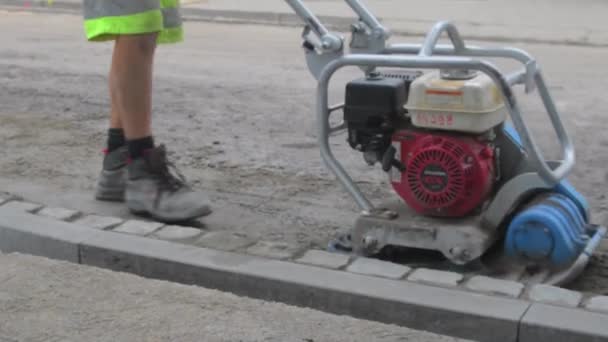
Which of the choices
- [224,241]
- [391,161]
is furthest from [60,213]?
[391,161]

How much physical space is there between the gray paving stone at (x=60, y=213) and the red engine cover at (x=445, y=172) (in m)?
1.51

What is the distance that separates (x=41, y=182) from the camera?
16.7 ft

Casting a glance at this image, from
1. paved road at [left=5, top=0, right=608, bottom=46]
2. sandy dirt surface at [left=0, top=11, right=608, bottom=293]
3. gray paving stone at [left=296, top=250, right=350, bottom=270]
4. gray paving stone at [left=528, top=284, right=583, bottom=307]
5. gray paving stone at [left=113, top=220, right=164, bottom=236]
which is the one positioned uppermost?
paved road at [left=5, top=0, right=608, bottom=46]

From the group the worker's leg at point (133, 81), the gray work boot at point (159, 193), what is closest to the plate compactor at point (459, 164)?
the gray work boot at point (159, 193)

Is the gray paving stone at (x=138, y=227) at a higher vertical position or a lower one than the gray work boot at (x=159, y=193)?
lower

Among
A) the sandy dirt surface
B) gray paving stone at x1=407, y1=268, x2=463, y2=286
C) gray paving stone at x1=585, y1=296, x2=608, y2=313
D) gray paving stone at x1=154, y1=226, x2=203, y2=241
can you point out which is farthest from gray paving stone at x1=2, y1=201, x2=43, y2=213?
gray paving stone at x1=585, y1=296, x2=608, y2=313

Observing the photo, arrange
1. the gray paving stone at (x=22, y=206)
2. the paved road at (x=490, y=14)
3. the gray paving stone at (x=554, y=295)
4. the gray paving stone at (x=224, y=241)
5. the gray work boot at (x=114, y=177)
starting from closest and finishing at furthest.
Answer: the gray paving stone at (x=554, y=295), the gray paving stone at (x=224, y=241), the gray paving stone at (x=22, y=206), the gray work boot at (x=114, y=177), the paved road at (x=490, y=14)

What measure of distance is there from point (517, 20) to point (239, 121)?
6.68 metres

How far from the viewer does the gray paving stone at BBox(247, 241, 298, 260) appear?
12.7 feet

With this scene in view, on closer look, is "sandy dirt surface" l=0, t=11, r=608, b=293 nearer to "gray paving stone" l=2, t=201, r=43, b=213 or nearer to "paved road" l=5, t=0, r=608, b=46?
"gray paving stone" l=2, t=201, r=43, b=213

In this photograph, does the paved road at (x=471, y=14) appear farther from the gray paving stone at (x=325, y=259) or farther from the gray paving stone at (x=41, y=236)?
the gray paving stone at (x=41, y=236)

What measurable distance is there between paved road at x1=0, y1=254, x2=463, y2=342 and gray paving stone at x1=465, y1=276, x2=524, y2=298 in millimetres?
314

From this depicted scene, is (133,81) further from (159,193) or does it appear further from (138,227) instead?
(138,227)

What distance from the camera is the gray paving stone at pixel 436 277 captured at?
3572 millimetres
